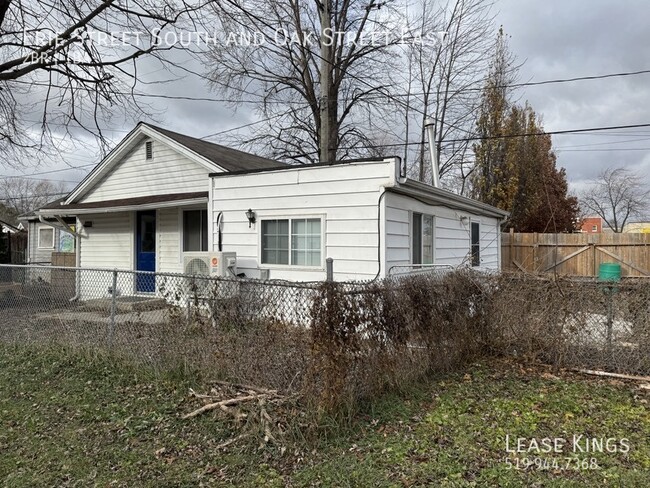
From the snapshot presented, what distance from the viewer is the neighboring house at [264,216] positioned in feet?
22.7

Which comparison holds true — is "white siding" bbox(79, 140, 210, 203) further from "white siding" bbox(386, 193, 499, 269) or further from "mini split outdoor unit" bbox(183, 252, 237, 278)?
"white siding" bbox(386, 193, 499, 269)

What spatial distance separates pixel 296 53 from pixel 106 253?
11661mm

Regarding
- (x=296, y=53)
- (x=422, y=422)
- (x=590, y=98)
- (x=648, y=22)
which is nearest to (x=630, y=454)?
(x=422, y=422)

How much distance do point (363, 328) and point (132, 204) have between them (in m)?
8.66

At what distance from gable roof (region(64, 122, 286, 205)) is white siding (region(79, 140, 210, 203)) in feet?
0.54

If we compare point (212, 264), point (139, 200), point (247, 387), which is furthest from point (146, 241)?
point (247, 387)

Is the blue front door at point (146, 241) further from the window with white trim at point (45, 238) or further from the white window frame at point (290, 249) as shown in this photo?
the window with white trim at point (45, 238)

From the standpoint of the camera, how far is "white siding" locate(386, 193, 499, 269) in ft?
22.8

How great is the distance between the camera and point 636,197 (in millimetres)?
39125

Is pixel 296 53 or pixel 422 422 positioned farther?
pixel 296 53

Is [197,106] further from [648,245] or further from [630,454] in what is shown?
[648,245]

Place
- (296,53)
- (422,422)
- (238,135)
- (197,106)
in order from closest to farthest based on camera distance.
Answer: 1. (422,422)
2. (197,106)
3. (296,53)
4. (238,135)

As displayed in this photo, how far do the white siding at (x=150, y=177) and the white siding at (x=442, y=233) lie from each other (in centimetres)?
511

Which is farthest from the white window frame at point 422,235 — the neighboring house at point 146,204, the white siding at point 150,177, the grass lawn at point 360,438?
the white siding at point 150,177
